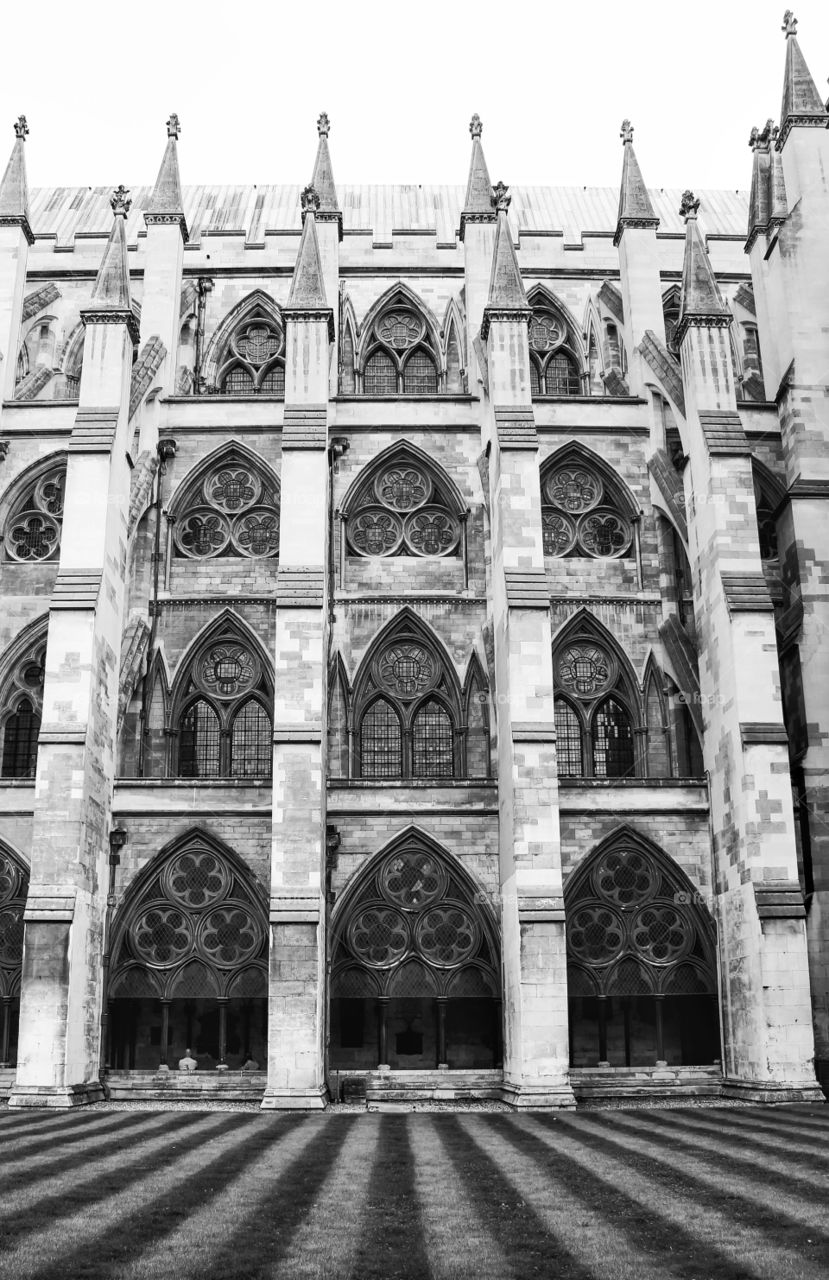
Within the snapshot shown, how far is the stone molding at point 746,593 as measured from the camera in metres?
24.6

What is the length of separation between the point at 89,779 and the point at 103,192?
2451cm

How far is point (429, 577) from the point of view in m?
28.9

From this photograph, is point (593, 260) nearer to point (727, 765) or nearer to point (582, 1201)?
point (727, 765)

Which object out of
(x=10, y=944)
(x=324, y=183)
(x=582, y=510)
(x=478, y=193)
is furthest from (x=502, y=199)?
A: (x=10, y=944)

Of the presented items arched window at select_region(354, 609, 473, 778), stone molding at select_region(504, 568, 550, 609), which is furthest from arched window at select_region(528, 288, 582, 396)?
stone molding at select_region(504, 568, 550, 609)

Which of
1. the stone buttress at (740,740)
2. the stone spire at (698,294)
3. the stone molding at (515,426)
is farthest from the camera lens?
the stone spire at (698,294)

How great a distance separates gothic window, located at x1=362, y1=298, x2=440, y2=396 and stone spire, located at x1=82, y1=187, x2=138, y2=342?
763cm

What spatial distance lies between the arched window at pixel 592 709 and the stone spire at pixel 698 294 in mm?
7017

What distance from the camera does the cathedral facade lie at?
23.3 m

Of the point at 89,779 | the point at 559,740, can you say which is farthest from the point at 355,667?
the point at 89,779

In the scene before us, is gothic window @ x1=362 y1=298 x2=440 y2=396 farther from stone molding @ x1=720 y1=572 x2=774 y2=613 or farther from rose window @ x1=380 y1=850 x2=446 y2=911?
rose window @ x1=380 y1=850 x2=446 y2=911

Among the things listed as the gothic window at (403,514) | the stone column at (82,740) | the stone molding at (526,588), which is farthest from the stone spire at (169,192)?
the stone molding at (526,588)

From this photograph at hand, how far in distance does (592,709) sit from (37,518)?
13.3 meters

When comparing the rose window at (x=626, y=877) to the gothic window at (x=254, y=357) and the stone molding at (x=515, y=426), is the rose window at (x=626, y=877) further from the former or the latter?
the gothic window at (x=254, y=357)
